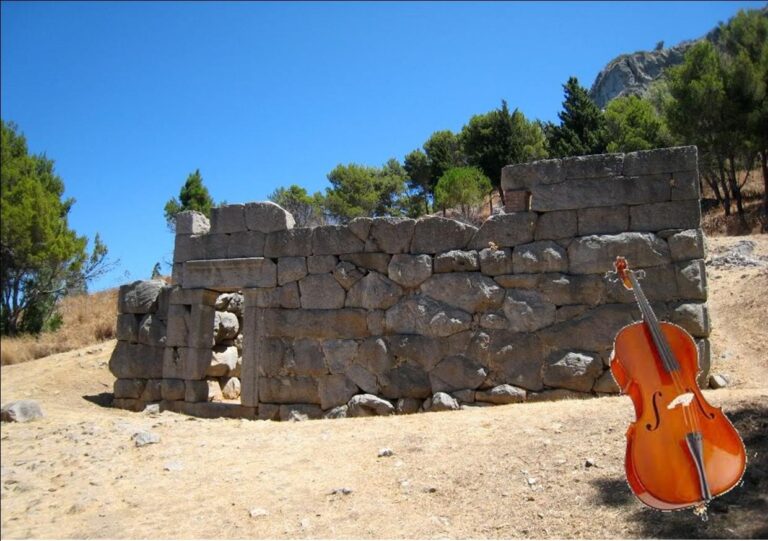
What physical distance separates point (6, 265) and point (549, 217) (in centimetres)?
612

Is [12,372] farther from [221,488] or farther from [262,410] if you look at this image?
[262,410]

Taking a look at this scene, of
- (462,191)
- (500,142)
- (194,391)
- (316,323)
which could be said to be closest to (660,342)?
(316,323)

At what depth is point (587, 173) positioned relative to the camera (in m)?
7.01

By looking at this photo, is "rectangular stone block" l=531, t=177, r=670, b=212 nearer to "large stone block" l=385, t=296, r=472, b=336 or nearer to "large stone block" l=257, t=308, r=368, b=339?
"large stone block" l=385, t=296, r=472, b=336

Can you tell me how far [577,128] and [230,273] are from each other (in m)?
17.3

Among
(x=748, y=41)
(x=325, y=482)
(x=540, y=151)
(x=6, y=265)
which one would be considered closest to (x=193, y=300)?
(x=325, y=482)

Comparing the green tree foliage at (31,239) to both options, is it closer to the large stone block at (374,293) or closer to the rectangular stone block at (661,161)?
the large stone block at (374,293)

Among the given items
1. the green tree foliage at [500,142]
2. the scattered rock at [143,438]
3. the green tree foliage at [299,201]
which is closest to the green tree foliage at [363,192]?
the green tree foliage at [299,201]

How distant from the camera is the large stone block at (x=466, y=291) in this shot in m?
7.17

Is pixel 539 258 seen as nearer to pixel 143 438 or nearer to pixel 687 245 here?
pixel 687 245

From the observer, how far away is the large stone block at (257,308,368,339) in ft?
25.1

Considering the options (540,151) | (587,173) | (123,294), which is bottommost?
(123,294)

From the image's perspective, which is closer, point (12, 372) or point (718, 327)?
point (12, 372)

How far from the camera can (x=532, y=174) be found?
721cm
